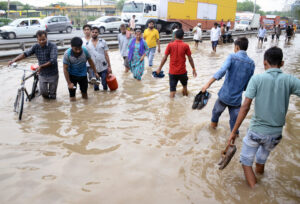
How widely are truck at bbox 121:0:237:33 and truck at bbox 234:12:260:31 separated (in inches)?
303

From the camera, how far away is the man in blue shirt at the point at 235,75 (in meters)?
3.66

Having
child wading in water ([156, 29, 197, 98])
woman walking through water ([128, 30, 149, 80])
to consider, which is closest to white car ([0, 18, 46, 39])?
woman walking through water ([128, 30, 149, 80])

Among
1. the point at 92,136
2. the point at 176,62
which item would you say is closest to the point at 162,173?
the point at 92,136

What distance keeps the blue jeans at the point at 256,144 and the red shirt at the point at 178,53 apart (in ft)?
10.3

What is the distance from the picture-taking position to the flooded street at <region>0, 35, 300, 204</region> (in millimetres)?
2941

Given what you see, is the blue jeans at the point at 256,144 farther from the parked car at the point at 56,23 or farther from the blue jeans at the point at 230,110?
the parked car at the point at 56,23

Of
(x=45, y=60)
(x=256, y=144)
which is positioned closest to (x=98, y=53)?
(x=45, y=60)

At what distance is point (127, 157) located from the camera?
12.2ft

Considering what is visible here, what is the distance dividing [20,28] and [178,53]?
17595 mm

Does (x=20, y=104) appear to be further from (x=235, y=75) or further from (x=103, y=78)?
(x=235, y=75)

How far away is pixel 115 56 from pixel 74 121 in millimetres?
8270

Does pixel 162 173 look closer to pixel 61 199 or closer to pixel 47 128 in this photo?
pixel 61 199

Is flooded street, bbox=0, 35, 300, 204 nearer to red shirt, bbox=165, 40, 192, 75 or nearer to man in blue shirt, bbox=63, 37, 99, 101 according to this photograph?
man in blue shirt, bbox=63, 37, 99, 101

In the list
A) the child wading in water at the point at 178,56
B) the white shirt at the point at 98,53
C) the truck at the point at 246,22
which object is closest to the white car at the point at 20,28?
the white shirt at the point at 98,53
